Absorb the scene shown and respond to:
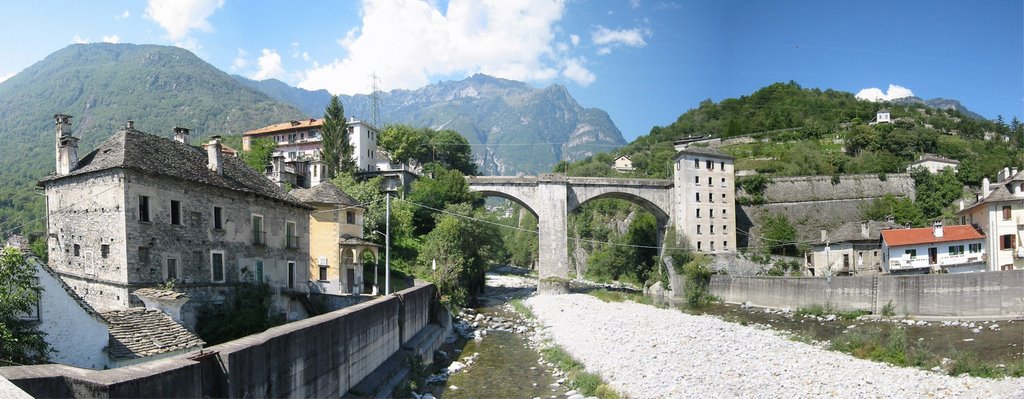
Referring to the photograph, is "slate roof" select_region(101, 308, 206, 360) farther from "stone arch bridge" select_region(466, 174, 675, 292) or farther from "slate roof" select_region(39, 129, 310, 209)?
"stone arch bridge" select_region(466, 174, 675, 292)

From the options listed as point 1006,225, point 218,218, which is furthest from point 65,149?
point 1006,225

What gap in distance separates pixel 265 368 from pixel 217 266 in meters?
10.2

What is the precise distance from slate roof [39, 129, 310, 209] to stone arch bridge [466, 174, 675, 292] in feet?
114

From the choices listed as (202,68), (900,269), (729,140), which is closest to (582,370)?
(900,269)

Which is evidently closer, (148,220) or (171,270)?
(148,220)

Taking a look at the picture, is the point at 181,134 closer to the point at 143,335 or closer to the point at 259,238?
the point at 259,238

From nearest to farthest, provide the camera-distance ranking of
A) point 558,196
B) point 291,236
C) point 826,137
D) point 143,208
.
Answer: point 143,208 → point 291,236 → point 558,196 → point 826,137

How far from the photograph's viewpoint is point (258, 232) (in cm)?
2072

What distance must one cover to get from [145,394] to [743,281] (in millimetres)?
40578

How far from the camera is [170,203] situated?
16938mm

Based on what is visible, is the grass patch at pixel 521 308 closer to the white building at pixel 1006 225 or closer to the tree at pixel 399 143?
the white building at pixel 1006 225

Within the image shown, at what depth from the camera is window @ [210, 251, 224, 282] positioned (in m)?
18.3

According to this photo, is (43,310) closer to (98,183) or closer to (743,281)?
(98,183)

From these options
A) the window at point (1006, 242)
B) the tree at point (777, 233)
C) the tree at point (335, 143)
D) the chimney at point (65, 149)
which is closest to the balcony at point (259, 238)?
the chimney at point (65, 149)
